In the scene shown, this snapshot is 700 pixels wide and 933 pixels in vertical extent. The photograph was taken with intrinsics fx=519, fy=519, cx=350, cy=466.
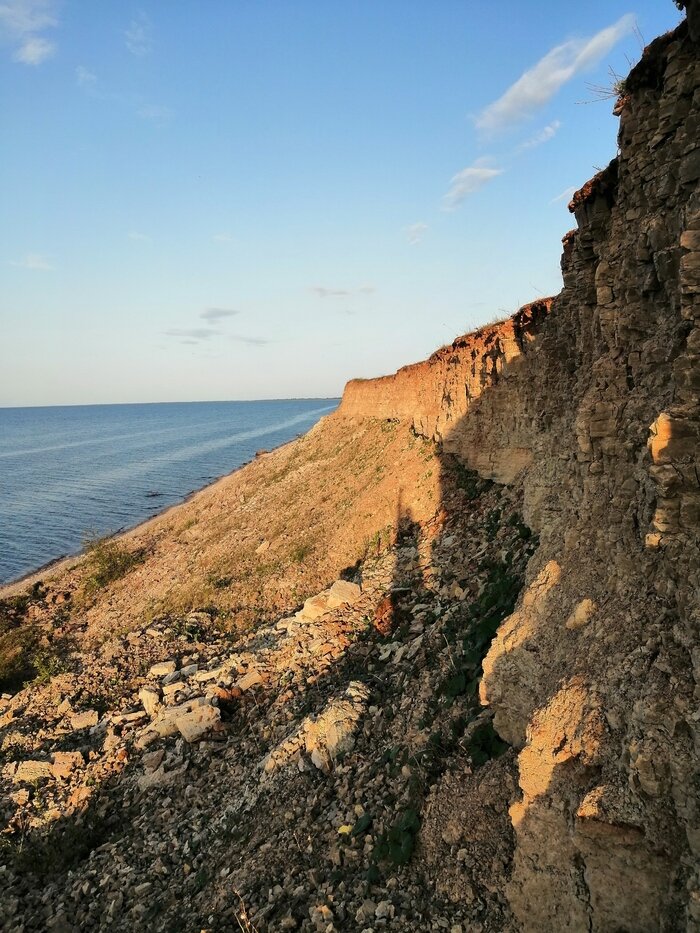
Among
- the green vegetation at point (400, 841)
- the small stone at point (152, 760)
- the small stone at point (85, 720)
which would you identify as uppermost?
Result: the green vegetation at point (400, 841)

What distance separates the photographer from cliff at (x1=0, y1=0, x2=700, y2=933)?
151 inches

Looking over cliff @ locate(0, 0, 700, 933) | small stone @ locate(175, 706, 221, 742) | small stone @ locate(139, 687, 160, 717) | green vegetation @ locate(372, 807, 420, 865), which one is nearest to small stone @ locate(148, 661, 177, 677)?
cliff @ locate(0, 0, 700, 933)

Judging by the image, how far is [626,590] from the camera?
4.64m

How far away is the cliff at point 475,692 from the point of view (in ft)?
12.5

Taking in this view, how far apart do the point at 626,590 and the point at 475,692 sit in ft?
10.4

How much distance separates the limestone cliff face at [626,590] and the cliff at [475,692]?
0.02m

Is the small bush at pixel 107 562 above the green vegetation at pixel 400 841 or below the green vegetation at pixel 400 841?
below

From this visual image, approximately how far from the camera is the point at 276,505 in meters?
26.5

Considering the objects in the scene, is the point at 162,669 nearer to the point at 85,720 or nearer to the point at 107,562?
the point at 85,720

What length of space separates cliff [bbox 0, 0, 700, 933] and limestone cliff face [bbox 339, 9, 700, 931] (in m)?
0.02

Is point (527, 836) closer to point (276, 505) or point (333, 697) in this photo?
point (333, 697)

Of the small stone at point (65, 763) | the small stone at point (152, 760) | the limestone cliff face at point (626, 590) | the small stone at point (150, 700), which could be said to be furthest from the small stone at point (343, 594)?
the limestone cliff face at point (626, 590)

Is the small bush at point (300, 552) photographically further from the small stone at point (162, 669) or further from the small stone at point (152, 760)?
the small stone at point (152, 760)

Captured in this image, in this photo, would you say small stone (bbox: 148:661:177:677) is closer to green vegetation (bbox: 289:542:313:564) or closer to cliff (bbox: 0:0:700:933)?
cliff (bbox: 0:0:700:933)
